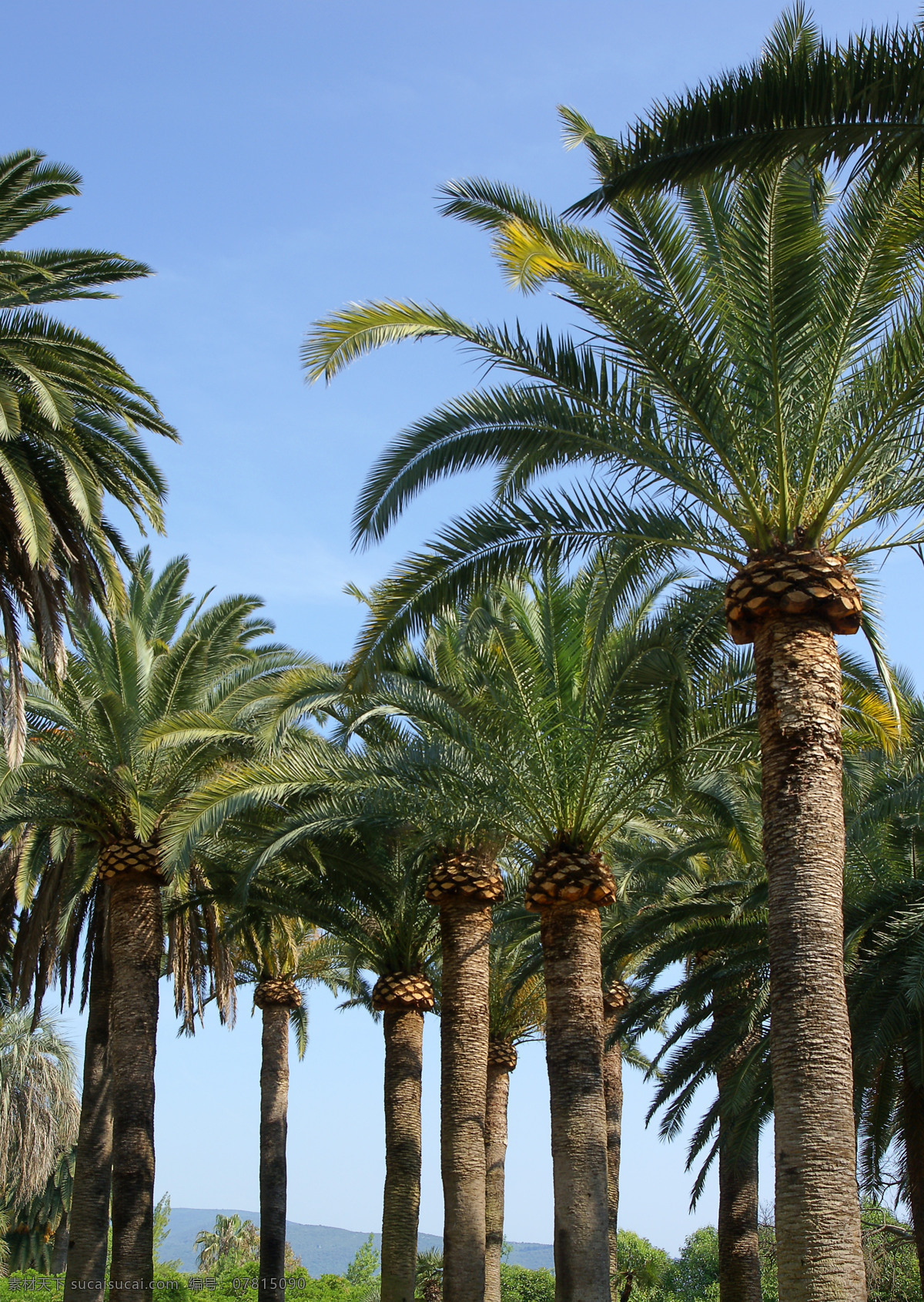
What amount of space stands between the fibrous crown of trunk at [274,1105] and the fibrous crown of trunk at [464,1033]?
8448 millimetres

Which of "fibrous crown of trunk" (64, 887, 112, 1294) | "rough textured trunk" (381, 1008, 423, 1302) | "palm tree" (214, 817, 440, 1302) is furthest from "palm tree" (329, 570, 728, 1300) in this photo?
"fibrous crown of trunk" (64, 887, 112, 1294)

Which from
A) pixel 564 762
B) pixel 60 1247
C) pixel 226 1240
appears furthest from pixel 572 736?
pixel 226 1240

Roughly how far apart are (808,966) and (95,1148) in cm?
1469

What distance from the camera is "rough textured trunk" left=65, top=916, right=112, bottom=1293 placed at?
1902 cm

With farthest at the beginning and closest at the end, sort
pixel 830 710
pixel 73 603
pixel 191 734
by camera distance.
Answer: pixel 191 734
pixel 73 603
pixel 830 710

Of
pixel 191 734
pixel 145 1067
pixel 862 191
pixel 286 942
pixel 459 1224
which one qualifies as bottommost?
pixel 459 1224

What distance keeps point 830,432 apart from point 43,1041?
39.4 m

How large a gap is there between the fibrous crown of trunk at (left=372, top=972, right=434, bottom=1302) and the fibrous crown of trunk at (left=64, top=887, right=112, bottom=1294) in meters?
4.21

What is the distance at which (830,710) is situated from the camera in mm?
10070

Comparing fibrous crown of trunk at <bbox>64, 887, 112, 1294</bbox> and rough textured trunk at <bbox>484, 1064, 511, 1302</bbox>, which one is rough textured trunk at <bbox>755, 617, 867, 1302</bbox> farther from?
rough textured trunk at <bbox>484, 1064, 511, 1302</bbox>

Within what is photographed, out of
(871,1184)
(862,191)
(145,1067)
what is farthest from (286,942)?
(862,191)

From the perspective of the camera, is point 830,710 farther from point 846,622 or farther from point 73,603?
point 73,603

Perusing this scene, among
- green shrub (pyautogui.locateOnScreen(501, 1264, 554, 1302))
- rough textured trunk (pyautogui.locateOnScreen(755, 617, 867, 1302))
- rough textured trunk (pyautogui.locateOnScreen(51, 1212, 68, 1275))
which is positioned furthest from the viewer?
rough textured trunk (pyautogui.locateOnScreen(51, 1212, 68, 1275))

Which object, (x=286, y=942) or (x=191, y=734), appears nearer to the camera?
(x=191, y=734)
